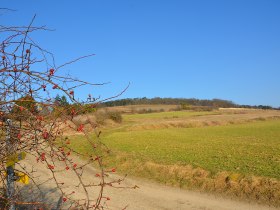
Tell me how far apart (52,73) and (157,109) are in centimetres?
8385

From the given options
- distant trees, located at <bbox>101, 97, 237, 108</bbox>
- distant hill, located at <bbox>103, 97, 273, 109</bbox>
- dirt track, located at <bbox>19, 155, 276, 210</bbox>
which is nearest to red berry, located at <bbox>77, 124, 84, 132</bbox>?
dirt track, located at <bbox>19, 155, 276, 210</bbox>

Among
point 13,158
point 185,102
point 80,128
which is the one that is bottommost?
point 13,158

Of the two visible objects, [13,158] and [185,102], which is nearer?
[13,158]

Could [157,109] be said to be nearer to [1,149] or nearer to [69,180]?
[69,180]

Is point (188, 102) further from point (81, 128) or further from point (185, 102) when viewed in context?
point (81, 128)

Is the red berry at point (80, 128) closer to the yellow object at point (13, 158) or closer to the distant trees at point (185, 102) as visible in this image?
the yellow object at point (13, 158)

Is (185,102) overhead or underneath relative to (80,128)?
overhead

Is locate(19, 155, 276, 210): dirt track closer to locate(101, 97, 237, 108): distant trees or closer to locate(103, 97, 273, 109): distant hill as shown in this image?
locate(103, 97, 273, 109): distant hill

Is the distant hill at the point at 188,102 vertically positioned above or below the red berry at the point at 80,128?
above

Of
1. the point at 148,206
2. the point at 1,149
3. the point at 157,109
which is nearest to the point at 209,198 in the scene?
the point at 148,206

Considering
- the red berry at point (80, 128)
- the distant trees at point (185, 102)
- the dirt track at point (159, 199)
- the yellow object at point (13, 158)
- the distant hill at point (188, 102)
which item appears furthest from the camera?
the distant trees at point (185, 102)

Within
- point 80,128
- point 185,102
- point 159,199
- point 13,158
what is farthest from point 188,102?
point 80,128

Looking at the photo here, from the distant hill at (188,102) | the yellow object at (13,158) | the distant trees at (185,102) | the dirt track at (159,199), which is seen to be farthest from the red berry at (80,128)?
the distant trees at (185,102)

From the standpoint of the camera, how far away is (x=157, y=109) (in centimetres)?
8544
